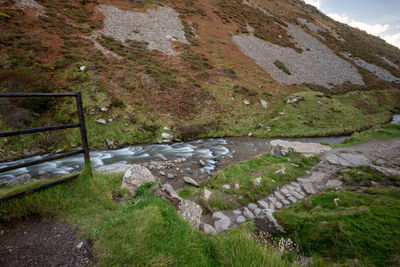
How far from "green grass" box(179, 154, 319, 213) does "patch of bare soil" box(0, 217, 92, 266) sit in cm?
428

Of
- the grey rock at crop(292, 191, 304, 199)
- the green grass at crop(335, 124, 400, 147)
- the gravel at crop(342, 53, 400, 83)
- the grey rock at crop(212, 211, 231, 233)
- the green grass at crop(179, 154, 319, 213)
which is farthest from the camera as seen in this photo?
the gravel at crop(342, 53, 400, 83)

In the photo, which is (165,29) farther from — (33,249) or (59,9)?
(33,249)

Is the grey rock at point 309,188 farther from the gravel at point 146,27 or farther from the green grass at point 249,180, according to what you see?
the gravel at point 146,27

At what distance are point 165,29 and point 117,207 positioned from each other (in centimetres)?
3459

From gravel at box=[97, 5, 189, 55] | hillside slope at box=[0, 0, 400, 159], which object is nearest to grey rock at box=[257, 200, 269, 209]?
hillside slope at box=[0, 0, 400, 159]

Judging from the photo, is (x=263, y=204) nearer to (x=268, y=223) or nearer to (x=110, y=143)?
(x=268, y=223)

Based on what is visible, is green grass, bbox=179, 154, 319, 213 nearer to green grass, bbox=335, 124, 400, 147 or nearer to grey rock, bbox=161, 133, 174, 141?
green grass, bbox=335, 124, 400, 147

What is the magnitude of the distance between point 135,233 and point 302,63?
1745 inches

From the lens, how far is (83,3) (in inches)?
1136

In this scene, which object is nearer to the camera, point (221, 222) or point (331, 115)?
point (221, 222)

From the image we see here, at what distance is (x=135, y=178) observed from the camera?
17.6ft

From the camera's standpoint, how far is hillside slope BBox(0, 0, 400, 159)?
13734mm

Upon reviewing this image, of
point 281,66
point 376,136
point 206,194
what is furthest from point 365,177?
point 281,66

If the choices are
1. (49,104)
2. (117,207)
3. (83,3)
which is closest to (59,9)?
(83,3)
